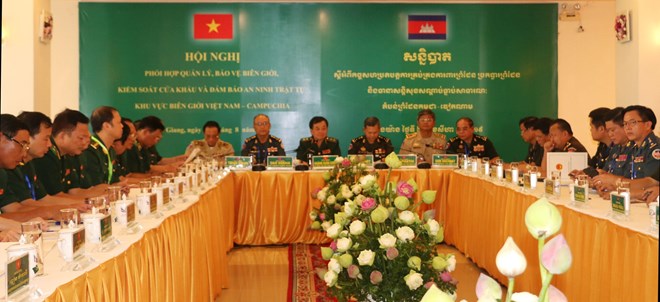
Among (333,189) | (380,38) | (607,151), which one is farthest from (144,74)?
(607,151)

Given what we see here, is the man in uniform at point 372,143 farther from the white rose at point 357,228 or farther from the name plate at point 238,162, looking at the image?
the white rose at point 357,228

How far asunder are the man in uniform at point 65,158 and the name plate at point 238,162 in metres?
1.94

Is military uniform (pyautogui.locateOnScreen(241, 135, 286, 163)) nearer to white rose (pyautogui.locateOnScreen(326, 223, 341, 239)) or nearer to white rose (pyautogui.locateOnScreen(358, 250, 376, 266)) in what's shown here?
white rose (pyautogui.locateOnScreen(326, 223, 341, 239))

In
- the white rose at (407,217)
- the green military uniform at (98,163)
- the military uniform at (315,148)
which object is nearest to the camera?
the white rose at (407,217)

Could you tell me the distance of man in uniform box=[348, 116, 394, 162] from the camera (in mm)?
6973

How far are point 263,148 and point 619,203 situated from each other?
4.38m

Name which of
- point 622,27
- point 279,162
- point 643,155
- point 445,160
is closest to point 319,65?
point 279,162

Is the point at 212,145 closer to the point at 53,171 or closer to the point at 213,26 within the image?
the point at 213,26

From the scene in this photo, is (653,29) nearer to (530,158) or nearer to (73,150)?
(530,158)

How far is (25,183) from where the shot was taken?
11.4 feet

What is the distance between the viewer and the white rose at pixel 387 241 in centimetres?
221

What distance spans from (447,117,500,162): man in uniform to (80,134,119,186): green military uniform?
332 centimetres

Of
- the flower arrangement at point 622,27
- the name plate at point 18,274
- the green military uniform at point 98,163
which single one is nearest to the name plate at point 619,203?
the name plate at point 18,274

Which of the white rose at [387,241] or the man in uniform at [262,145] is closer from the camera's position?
the white rose at [387,241]
